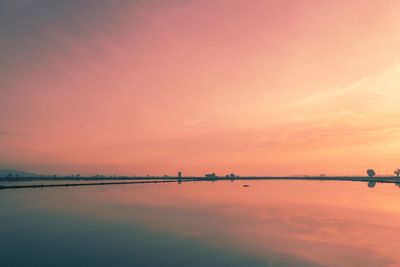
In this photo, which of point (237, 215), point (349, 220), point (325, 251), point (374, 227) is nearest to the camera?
point (325, 251)

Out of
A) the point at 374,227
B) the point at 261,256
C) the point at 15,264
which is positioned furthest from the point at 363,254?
the point at 15,264

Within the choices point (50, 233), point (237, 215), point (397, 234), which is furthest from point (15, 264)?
point (397, 234)

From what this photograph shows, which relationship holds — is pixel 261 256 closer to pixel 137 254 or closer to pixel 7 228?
pixel 137 254

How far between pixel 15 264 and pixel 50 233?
41.3 ft

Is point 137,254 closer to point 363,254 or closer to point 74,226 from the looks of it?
point 74,226

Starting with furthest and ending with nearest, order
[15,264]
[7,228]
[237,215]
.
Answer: [237,215] < [7,228] < [15,264]

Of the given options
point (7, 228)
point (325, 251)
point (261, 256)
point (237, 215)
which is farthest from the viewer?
point (237, 215)

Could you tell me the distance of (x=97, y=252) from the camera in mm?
26922

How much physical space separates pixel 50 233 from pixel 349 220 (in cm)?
4113

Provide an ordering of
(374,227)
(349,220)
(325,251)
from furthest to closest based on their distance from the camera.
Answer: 1. (349,220)
2. (374,227)
3. (325,251)

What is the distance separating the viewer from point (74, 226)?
39.7 metres

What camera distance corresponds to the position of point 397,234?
36500mm

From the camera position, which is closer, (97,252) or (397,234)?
(97,252)

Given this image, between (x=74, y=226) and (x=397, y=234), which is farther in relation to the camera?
(x=74, y=226)
